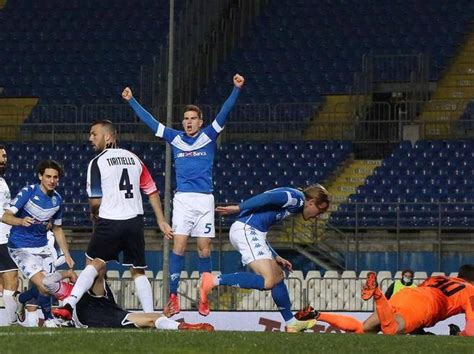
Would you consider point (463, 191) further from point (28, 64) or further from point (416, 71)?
point (28, 64)

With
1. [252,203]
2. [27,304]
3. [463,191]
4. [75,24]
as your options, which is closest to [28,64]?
[75,24]

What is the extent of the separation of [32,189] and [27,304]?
204 cm

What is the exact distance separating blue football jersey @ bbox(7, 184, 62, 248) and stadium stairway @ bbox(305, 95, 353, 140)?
1604 cm

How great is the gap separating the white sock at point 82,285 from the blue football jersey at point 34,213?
8.53ft

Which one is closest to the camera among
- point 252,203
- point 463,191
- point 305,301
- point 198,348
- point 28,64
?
point 198,348

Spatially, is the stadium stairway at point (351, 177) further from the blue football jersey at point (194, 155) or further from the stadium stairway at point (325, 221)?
the blue football jersey at point (194, 155)

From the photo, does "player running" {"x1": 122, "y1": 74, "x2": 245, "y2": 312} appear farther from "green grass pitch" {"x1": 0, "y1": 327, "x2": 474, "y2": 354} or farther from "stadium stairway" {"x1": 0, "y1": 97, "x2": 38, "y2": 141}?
"stadium stairway" {"x1": 0, "y1": 97, "x2": 38, "y2": 141}

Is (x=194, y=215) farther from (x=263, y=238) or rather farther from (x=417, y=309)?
(x=417, y=309)

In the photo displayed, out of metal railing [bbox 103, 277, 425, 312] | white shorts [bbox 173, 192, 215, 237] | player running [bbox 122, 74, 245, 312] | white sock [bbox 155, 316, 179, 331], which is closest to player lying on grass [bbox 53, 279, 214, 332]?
white sock [bbox 155, 316, 179, 331]

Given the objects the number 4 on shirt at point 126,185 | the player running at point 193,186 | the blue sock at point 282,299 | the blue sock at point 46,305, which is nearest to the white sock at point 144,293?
the number 4 on shirt at point 126,185

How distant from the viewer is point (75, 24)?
40.8m

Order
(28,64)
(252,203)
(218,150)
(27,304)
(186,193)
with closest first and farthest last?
1. (252,203)
2. (186,193)
3. (27,304)
4. (218,150)
5. (28,64)

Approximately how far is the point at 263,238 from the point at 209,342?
11.6 feet

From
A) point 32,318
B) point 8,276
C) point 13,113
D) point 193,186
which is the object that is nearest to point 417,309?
point 193,186
